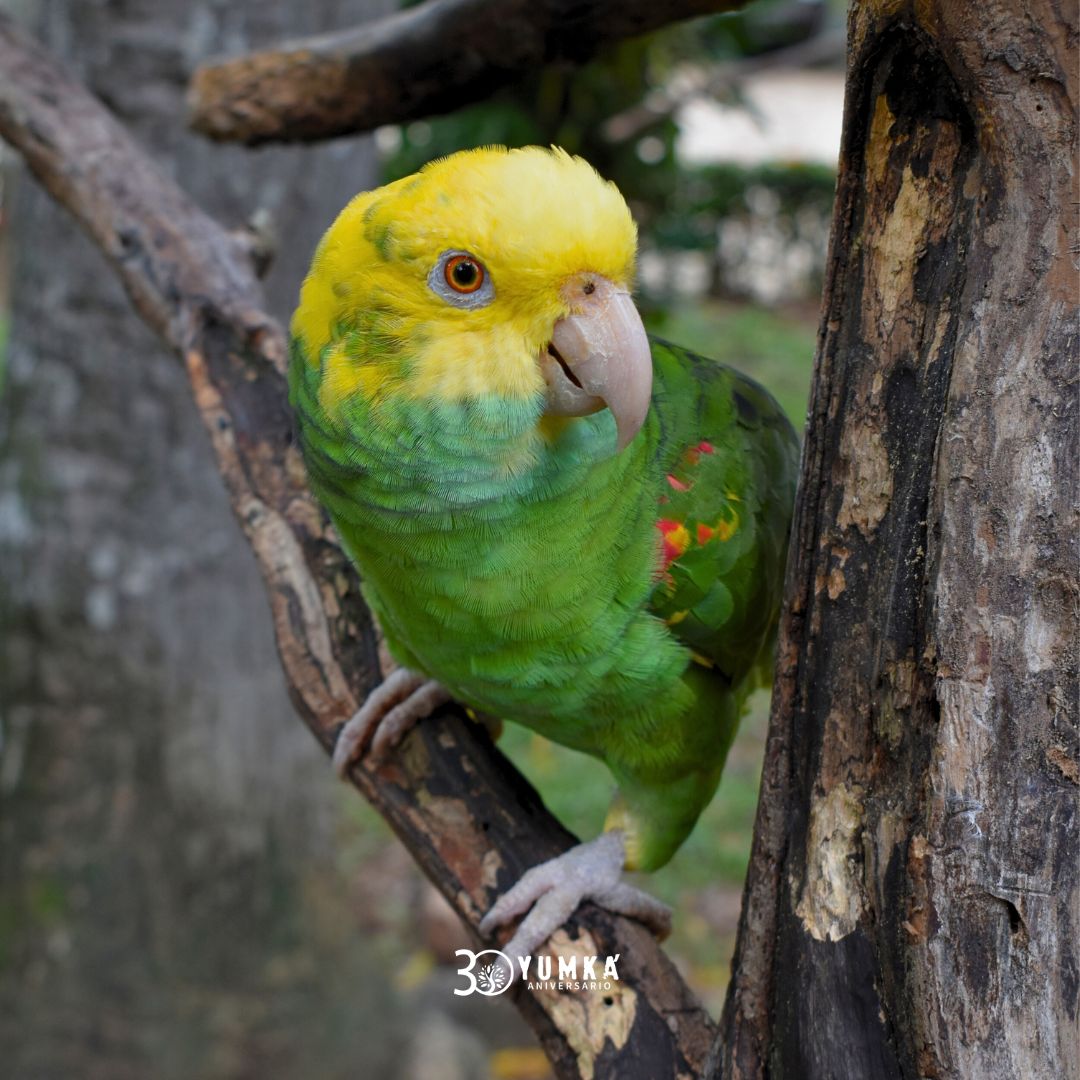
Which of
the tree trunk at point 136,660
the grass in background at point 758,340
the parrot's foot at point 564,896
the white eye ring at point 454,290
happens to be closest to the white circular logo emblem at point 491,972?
the parrot's foot at point 564,896

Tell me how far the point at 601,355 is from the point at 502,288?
0.15 meters

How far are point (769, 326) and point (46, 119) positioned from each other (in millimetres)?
7254

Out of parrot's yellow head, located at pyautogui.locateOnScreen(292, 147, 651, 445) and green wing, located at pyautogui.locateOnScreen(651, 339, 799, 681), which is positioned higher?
parrot's yellow head, located at pyautogui.locateOnScreen(292, 147, 651, 445)

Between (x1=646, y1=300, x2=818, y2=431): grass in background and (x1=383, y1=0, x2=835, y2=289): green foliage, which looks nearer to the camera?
(x1=383, y1=0, x2=835, y2=289): green foliage

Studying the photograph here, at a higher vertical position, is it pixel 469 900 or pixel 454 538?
pixel 454 538

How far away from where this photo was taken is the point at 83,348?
3.24m

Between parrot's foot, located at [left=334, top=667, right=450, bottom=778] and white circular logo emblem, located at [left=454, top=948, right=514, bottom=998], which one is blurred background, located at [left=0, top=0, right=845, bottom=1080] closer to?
parrot's foot, located at [left=334, top=667, right=450, bottom=778]

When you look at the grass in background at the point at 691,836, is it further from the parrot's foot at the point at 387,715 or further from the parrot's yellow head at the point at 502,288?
the parrot's yellow head at the point at 502,288

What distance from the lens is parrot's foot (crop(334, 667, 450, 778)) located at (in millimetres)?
1991

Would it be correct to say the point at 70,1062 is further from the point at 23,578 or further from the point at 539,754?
the point at 539,754

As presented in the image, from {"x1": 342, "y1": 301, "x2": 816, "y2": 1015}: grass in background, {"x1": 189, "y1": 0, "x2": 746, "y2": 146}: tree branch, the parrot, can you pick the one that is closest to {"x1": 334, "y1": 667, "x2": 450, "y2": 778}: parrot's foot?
the parrot

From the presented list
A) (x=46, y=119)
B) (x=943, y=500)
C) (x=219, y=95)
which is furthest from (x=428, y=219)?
(x=46, y=119)

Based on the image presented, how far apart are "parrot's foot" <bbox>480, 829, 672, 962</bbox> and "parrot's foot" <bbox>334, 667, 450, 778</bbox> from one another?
0.36m

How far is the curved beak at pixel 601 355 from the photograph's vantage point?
1420mm
